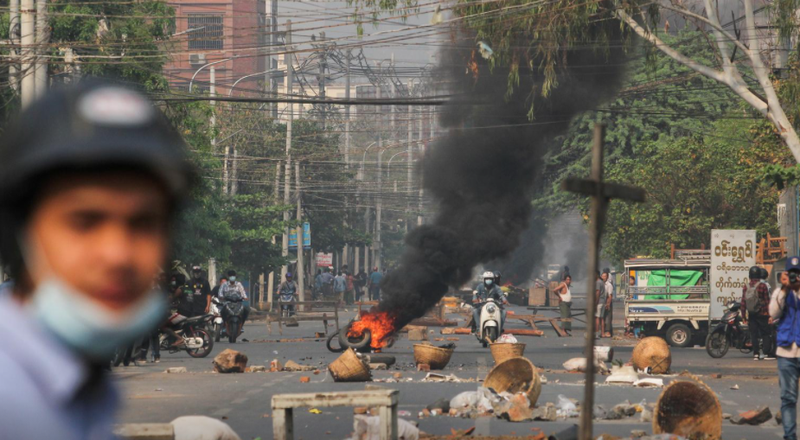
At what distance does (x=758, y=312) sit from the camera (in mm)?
18672

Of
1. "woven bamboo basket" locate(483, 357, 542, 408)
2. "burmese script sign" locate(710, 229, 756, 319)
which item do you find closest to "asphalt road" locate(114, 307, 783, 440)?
"woven bamboo basket" locate(483, 357, 542, 408)

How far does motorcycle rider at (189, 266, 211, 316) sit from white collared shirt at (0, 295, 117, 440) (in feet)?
67.2

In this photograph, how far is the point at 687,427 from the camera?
9.64 metres

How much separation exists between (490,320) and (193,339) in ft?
18.7

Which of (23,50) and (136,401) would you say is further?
(23,50)

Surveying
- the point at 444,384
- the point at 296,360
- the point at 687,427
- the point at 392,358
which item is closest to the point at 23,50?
the point at 296,360

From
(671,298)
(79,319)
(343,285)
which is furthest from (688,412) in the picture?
(343,285)

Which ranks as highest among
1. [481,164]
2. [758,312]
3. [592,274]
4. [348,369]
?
[481,164]

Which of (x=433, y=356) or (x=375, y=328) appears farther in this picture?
(x=375, y=328)

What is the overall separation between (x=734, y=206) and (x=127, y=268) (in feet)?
106

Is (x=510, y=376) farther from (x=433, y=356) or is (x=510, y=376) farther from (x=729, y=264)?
(x=729, y=264)

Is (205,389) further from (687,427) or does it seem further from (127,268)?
(127,268)

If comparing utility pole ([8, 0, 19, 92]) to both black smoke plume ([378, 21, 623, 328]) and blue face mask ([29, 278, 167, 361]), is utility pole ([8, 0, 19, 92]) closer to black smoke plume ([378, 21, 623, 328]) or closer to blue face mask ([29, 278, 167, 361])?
black smoke plume ([378, 21, 623, 328])

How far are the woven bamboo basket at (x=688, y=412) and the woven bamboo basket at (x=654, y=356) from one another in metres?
6.11
